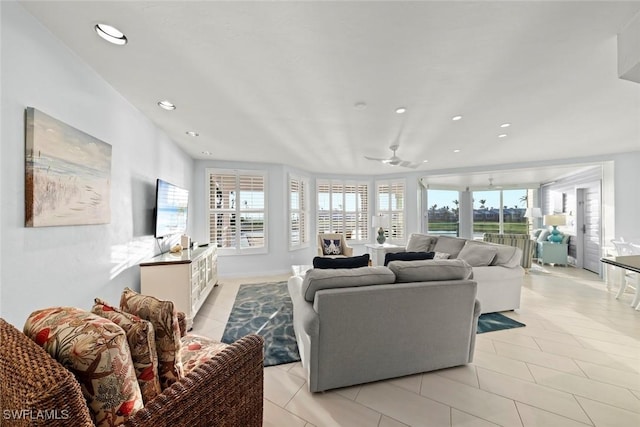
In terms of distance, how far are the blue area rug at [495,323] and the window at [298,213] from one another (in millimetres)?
3888

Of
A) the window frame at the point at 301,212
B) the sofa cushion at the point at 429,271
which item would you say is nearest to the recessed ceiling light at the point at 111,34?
the sofa cushion at the point at 429,271

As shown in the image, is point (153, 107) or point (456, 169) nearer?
point (153, 107)

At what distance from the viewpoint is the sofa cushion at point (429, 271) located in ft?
6.83

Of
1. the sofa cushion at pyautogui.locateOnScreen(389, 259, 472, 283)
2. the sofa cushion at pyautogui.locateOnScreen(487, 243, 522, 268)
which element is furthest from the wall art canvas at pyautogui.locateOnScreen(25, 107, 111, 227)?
the sofa cushion at pyautogui.locateOnScreen(487, 243, 522, 268)

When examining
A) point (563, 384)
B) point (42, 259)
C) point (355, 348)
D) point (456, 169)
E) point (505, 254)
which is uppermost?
point (456, 169)

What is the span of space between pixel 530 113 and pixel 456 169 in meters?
3.39

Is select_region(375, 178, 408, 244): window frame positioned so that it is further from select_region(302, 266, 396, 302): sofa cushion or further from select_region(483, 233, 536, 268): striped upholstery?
select_region(302, 266, 396, 302): sofa cushion

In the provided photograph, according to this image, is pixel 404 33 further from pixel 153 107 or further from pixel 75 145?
pixel 153 107

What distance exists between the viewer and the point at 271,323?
307cm

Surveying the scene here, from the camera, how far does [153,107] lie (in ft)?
8.77

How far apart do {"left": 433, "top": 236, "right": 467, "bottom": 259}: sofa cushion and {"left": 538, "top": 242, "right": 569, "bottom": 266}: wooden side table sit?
383 cm

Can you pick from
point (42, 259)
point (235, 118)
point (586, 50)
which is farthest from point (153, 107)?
point (586, 50)

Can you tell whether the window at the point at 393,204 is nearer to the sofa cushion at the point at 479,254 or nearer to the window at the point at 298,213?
the window at the point at 298,213

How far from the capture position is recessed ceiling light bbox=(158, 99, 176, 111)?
8.34 ft
